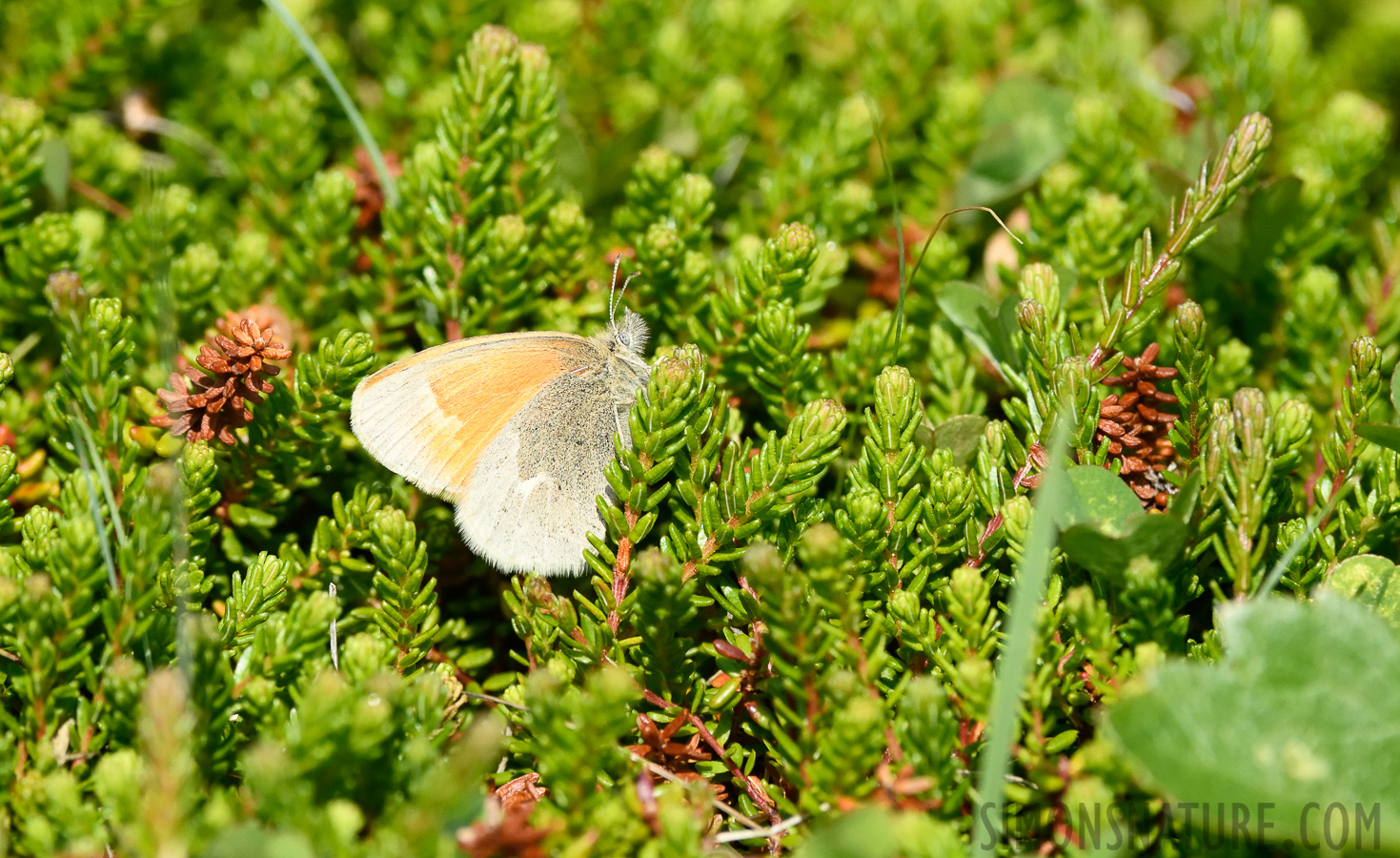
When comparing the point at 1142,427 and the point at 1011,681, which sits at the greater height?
the point at 1011,681

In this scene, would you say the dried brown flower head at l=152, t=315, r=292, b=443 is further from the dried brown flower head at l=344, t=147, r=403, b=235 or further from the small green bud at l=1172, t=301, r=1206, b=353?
the small green bud at l=1172, t=301, r=1206, b=353

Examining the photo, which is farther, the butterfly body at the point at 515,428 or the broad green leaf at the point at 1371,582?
the butterfly body at the point at 515,428

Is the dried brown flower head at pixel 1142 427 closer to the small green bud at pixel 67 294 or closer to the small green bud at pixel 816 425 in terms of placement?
the small green bud at pixel 816 425

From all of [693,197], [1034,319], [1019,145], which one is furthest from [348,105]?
[1019,145]

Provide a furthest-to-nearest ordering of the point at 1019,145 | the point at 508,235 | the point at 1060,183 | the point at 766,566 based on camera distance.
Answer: the point at 1019,145, the point at 1060,183, the point at 508,235, the point at 766,566

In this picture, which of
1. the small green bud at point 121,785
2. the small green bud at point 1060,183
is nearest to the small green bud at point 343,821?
the small green bud at point 121,785

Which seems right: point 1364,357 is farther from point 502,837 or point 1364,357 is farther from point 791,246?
point 502,837

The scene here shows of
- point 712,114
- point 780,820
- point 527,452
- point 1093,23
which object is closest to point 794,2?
point 712,114
